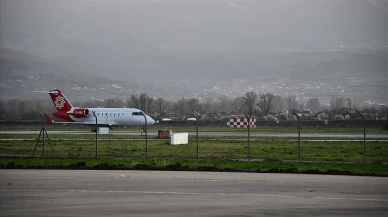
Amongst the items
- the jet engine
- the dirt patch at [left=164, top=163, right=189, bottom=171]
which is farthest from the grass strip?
the jet engine

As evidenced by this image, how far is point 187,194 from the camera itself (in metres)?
18.0

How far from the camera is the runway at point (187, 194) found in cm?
1486

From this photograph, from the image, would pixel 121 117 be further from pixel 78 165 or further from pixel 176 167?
pixel 176 167

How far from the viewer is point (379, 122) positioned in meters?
70.5

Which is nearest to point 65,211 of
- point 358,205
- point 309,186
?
point 358,205

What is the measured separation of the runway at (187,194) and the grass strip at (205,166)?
5.04ft

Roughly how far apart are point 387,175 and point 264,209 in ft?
35.0

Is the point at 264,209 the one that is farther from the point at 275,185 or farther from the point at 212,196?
the point at 275,185

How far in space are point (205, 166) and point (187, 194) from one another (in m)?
9.23

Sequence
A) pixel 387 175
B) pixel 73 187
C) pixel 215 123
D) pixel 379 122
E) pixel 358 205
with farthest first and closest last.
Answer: pixel 215 123 → pixel 379 122 → pixel 387 175 → pixel 73 187 → pixel 358 205

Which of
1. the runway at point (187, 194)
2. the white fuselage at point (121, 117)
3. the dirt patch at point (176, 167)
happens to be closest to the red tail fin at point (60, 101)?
the white fuselage at point (121, 117)

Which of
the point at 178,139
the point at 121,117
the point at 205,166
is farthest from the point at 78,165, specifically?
the point at 121,117

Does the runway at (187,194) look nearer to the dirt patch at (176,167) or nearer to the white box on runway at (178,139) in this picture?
the dirt patch at (176,167)

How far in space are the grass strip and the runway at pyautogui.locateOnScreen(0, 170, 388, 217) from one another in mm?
1538
